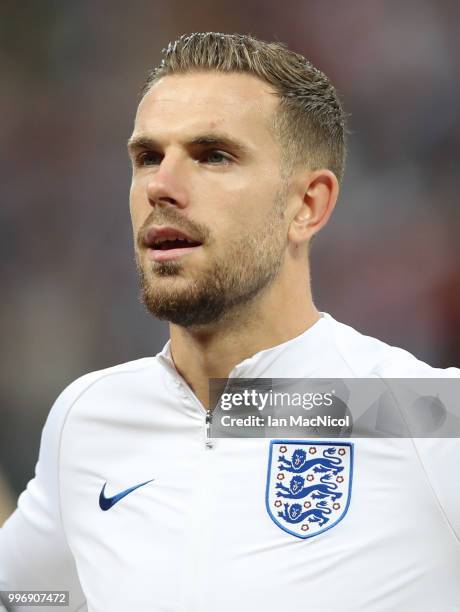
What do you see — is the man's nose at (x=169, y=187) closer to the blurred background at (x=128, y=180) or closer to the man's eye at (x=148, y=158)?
the man's eye at (x=148, y=158)

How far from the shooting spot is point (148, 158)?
88.4 inches

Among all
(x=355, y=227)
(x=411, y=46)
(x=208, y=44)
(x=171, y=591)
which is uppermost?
(x=411, y=46)

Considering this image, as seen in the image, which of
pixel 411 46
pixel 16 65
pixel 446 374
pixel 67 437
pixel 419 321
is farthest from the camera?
pixel 16 65

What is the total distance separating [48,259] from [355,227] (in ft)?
6.36

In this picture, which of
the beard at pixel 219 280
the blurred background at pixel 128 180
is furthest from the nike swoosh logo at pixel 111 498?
the blurred background at pixel 128 180

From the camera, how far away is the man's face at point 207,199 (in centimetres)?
208

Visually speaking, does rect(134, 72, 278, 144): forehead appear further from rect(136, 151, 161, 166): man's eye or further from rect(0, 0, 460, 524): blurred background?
rect(0, 0, 460, 524): blurred background

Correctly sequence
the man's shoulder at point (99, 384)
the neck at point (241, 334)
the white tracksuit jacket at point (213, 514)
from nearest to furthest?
the white tracksuit jacket at point (213, 514) < the neck at point (241, 334) < the man's shoulder at point (99, 384)

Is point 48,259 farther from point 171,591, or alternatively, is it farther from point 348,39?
point 171,591

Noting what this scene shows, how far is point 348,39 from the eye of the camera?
5863 mm

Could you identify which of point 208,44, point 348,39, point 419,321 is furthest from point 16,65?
point 208,44

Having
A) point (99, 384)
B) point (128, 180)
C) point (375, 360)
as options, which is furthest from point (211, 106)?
point (128, 180)

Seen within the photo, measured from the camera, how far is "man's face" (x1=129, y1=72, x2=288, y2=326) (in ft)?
6.84

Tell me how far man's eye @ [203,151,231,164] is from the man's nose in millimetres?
73
